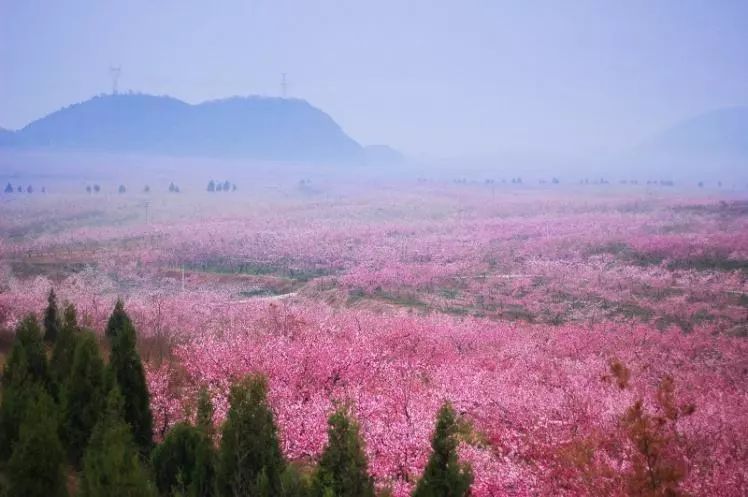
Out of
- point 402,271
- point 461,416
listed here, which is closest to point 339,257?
point 402,271

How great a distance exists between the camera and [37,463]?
9242 millimetres

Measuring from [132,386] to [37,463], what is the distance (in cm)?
380

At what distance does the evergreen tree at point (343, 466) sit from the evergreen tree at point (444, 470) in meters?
0.87

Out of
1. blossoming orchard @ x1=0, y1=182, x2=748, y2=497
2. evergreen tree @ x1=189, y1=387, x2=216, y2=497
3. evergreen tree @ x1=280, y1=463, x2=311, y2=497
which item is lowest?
blossoming orchard @ x1=0, y1=182, x2=748, y2=497

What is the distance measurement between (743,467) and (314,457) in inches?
343

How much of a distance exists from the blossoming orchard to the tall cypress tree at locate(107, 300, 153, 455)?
1.79 metres

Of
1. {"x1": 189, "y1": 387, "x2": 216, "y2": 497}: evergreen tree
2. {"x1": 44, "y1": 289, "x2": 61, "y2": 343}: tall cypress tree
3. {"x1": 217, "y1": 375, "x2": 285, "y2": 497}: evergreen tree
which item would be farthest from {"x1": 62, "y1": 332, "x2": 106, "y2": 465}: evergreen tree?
{"x1": 44, "y1": 289, "x2": 61, "y2": 343}: tall cypress tree

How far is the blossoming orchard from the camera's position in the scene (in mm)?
11836

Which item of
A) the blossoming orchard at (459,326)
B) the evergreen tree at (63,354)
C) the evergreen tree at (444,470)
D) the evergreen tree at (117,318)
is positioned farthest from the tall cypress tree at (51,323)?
the evergreen tree at (444,470)

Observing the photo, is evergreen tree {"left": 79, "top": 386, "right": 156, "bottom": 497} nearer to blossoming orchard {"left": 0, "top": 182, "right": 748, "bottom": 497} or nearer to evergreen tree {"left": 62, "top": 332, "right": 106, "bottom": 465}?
blossoming orchard {"left": 0, "top": 182, "right": 748, "bottom": 497}

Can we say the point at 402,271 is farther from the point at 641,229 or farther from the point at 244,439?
the point at 244,439

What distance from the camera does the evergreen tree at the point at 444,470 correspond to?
26.5ft

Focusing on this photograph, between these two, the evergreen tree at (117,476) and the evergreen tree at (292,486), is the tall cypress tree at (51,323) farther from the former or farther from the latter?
the evergreen tree at (292,486)

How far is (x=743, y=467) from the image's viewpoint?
35.6ft
